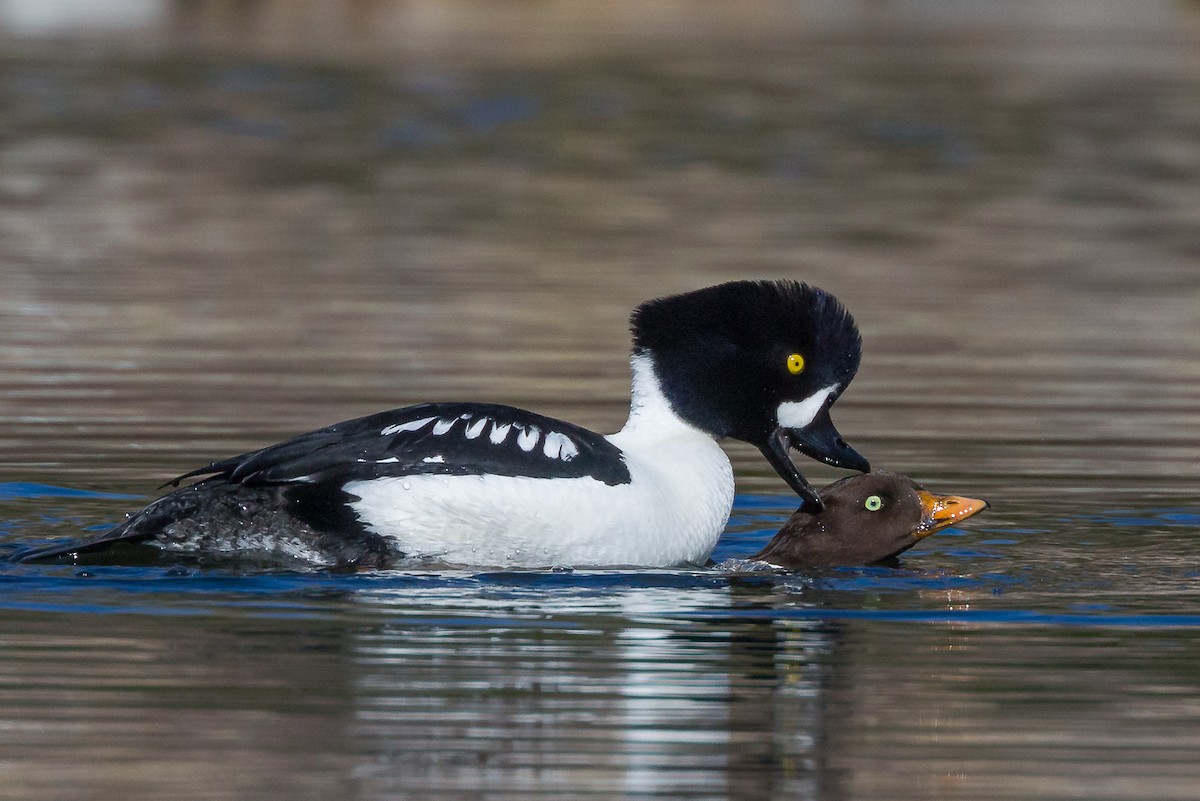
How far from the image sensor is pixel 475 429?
8250mm

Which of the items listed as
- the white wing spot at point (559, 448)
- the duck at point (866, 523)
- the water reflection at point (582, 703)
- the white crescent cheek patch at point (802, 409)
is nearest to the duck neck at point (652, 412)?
the white crescent cheek patch at point (802, 409)

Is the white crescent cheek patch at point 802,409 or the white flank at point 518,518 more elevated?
the white crescent cheek patch at point 802,409

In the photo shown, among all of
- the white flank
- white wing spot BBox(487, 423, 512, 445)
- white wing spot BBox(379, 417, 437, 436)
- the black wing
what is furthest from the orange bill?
white wing spot BBox(379, 417, 437, 436)

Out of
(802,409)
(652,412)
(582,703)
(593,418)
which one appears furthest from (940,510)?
(593,418)

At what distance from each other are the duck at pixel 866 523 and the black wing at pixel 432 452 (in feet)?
3.07

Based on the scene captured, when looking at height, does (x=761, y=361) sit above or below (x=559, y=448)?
above

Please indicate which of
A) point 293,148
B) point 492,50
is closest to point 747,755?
point 293,148

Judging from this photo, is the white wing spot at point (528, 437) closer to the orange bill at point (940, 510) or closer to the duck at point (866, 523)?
→ the duck at point (866, 523)

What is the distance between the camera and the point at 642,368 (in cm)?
895

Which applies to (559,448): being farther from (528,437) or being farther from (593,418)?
(593,418)

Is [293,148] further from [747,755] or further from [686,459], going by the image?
[747,755]

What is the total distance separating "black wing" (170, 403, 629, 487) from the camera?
8.11 m

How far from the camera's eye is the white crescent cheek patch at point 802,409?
8812 mm

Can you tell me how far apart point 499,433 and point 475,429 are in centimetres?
9
